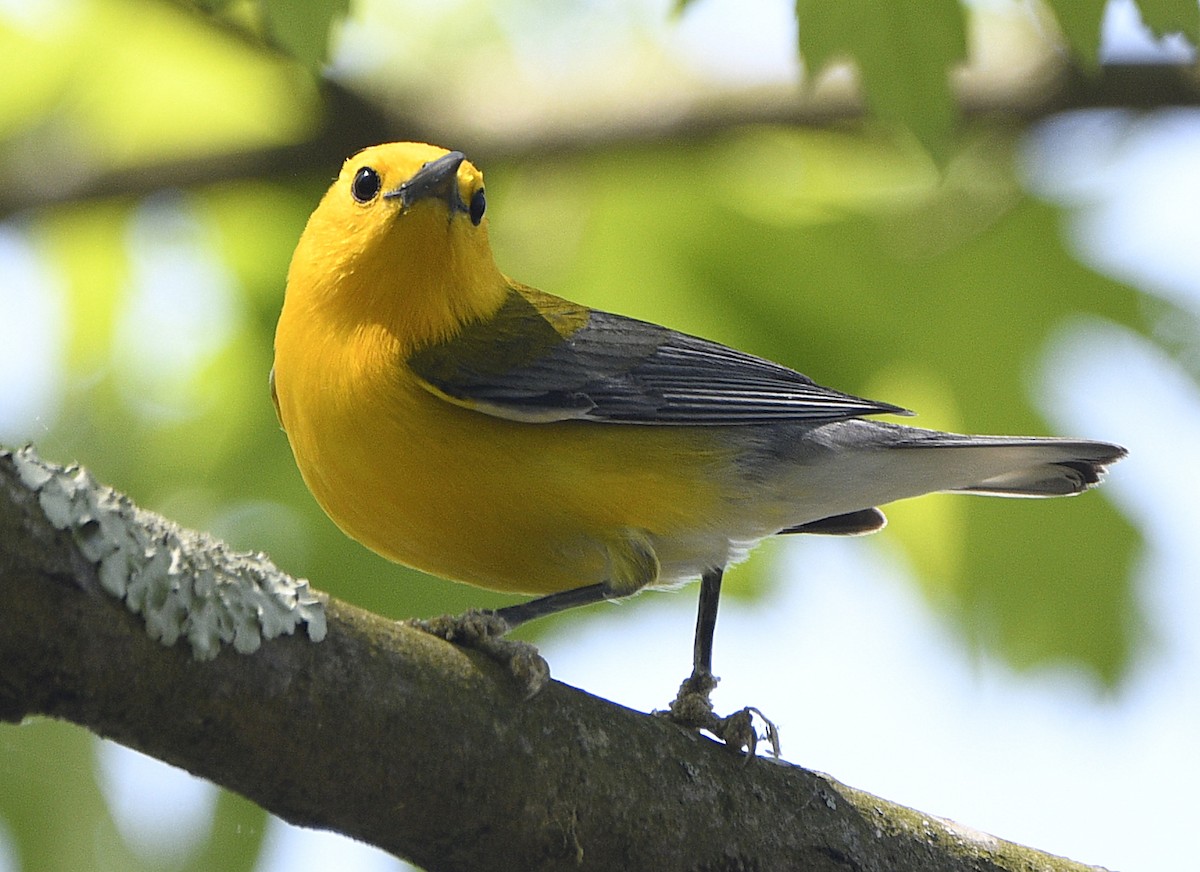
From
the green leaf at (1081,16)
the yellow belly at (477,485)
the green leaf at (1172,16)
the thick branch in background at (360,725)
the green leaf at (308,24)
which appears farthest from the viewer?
the yellow belly at (477,485)

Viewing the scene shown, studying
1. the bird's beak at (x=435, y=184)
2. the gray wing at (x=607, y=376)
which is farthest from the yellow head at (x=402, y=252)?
the gray wing at (x=607, y=376)

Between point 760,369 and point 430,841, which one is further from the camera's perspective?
point 760,369

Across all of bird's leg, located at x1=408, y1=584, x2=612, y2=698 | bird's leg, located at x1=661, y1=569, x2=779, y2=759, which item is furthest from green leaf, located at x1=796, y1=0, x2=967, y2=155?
bird's leg, located at x1=408, y1=584, x2=612, y2=698

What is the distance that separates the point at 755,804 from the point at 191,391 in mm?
3653

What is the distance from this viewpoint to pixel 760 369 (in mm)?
5199

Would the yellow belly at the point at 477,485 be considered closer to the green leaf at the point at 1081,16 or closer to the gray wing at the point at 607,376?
the gray wing at the point at 607,376

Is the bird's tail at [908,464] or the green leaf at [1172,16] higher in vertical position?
the green leaf at [1172,16]

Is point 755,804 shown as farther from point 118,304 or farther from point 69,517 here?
point 118,304

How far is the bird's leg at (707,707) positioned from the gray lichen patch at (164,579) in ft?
4.87

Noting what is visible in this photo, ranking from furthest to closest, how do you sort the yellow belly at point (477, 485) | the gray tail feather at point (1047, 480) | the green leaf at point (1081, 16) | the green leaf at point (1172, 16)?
the gray tail feather at point (1047, 480), the yellow belly at point (477, 485), the green leaf at point (1081, 16), the green leaf at point (1172, 16)

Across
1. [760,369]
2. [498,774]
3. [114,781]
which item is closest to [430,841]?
[498,774]

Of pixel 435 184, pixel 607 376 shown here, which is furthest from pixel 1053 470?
pixel 435 184

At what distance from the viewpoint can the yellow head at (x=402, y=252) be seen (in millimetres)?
4543

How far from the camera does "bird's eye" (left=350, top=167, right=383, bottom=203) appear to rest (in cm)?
479
